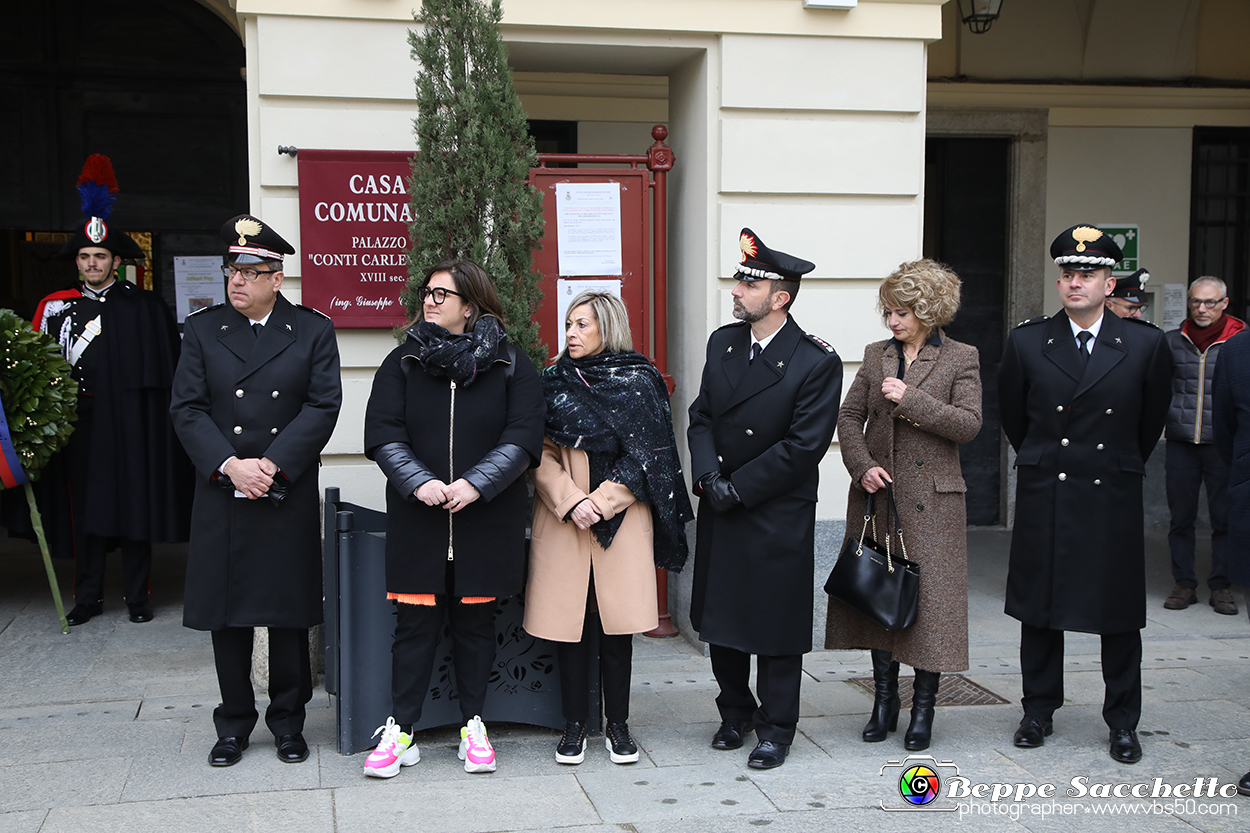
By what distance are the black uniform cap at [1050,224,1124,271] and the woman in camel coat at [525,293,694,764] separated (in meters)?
1.67

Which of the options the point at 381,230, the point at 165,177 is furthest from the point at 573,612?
the point at 165,177

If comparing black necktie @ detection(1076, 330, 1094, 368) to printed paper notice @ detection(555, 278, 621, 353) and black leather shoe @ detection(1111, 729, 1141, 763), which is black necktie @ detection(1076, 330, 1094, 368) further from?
printed paper notice @ detection(555, 278, 621, 353)

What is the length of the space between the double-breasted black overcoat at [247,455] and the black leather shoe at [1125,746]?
10.2 feet

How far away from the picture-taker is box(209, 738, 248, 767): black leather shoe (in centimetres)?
429

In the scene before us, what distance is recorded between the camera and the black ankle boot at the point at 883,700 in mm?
4641

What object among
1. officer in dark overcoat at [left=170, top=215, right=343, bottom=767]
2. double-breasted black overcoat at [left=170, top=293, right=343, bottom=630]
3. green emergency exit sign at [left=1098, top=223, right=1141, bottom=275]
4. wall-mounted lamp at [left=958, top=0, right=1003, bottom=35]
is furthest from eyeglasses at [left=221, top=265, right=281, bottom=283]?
green emergency exit sign at [left=1098, top=223, right=1141, bottom=275]

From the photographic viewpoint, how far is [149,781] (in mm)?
4148

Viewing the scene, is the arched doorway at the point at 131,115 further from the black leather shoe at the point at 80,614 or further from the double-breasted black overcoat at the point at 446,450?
the double-breasted black overcoat at the point at 446,450

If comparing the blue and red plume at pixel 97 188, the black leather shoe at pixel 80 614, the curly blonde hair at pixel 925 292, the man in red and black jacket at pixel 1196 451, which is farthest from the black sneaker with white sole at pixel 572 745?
the man in red and black jacket at pixel 1196 451

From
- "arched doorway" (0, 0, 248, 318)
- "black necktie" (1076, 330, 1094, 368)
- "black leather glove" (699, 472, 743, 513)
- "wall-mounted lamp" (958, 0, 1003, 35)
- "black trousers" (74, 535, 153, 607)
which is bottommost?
"black trousers" (74, 535, 153, 607)

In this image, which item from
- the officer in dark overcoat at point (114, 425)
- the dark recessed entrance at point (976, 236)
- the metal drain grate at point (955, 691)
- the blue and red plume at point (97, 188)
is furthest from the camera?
the dark recessed entrance at point (976, 236)

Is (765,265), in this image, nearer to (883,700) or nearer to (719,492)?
(719,492)

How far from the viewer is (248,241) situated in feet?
14.2

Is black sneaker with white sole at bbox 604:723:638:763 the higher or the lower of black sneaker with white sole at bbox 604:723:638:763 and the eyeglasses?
the lower
